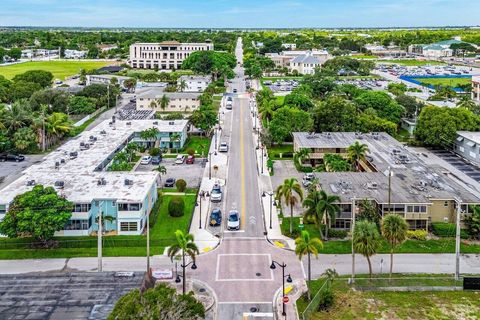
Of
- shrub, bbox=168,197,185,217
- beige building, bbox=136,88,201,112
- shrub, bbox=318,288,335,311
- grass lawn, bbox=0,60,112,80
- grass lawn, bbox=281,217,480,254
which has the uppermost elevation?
grass lawn, bbox=0,60,112,80

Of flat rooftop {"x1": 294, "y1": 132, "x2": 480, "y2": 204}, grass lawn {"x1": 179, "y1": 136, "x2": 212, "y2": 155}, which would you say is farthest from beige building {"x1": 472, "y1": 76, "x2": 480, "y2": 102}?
grass lawn {"x1": 179, "y1": 136, "x2": 212, "y2": 155}

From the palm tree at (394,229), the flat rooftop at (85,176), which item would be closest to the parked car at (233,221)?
the flat rooftop at (85,176)

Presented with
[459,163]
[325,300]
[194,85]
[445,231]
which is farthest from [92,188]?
[194,85]

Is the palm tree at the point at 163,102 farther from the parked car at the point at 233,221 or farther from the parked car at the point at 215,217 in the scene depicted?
the parked car at the point at 233,221

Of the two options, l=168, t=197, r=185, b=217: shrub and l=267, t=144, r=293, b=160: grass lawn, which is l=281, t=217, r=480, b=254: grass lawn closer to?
l=168, t=197, r=185, b=217: shrub

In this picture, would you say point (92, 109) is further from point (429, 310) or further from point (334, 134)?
point (429, 310)

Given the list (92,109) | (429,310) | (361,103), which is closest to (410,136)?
(361,103)

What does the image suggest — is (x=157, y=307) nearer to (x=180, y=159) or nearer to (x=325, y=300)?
(x=325, y=300)
